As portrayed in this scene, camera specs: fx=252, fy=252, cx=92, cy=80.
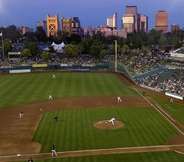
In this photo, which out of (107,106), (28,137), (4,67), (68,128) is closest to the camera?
(28,137)

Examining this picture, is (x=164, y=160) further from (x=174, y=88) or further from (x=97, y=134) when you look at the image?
(x=174, y=88)

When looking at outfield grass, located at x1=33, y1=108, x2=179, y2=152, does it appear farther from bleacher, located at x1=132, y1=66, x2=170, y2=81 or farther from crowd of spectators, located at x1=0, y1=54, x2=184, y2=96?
bleacher, located at x1=132, y1=66, x2=170, y2=81

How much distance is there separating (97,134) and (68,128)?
11.7 feet

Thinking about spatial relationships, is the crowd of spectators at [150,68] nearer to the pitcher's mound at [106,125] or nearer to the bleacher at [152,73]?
the bleacher at [152,73]

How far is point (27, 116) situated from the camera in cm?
3278

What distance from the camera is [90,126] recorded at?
93.7 ft

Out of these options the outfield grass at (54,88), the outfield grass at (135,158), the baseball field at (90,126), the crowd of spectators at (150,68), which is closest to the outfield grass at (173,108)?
the baseball field at (90,126)

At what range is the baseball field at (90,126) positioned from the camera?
2200 cm

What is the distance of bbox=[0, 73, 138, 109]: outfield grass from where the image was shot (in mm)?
43062

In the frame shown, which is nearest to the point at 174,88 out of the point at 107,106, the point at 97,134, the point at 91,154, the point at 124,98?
the point at 124,98

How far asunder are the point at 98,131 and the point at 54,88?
24.9 meters

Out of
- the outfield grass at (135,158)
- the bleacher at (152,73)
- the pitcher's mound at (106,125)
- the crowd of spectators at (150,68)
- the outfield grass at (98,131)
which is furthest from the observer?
the bleacher at (152,73)

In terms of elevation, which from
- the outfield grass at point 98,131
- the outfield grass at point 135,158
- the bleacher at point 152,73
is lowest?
the outfield grass at point 135,158

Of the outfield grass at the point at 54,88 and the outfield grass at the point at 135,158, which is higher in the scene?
the outfield grass at the point at 54,88
